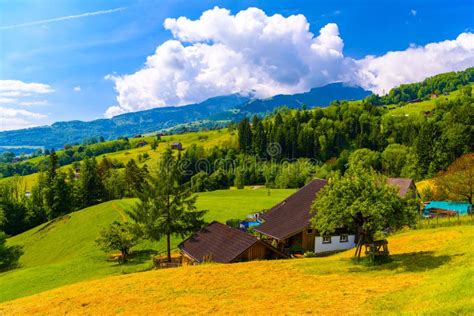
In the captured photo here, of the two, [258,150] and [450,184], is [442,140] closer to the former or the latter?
[450,184]

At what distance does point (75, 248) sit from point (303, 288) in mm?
53201

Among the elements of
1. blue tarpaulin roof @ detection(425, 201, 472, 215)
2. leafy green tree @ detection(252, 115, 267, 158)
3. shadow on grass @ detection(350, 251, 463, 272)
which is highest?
leafy green tree @ detection(252, 115, 267, 158)

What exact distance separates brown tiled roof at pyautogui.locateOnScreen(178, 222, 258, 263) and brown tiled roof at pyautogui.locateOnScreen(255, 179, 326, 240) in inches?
308

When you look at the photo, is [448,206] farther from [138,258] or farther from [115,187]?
[115,187]

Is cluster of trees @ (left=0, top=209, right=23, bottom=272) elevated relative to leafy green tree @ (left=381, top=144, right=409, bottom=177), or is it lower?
lower

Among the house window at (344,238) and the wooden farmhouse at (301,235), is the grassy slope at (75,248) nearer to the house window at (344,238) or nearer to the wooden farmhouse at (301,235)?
the wooden farmhouse at (301,235)

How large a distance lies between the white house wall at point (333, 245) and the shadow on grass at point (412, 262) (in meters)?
16.0

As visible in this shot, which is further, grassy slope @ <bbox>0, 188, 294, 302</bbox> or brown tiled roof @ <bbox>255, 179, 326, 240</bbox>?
brown tiled roof @ <bbox>255, 179, 326, 240</bbox>

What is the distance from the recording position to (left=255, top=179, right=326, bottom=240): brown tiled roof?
46.3 metres

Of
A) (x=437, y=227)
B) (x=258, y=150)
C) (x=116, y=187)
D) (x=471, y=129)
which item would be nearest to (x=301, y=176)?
(x=258, y=150)

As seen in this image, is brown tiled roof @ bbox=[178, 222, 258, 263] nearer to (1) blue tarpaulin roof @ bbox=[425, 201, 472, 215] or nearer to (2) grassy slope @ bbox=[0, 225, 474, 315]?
(2) grassy slope @ bbox=[0, 225, 474, 315]

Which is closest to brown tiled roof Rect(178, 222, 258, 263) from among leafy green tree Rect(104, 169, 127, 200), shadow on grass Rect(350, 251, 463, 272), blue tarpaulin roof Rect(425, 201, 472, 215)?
shadow on grass Rect(350, 251, 463, 272)

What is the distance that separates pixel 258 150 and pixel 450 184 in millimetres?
118341

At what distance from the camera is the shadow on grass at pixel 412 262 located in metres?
24.6
